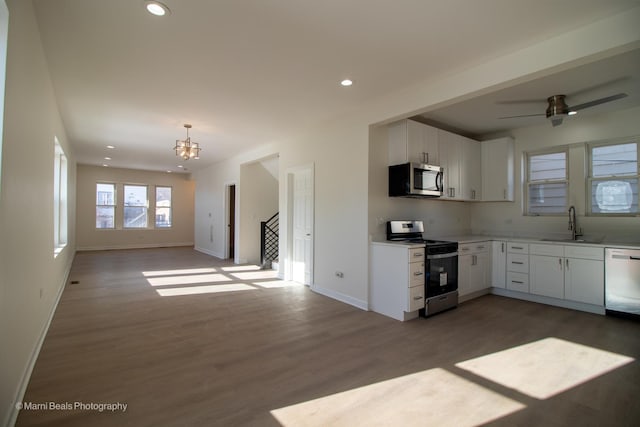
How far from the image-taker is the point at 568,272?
423cm

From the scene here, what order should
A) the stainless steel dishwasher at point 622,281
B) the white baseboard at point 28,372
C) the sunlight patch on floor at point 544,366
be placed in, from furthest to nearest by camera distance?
the stainless steel dishwasher at point 622,281, the sunlight patch on floor at point 544,366, the white baseboard at point 28,372

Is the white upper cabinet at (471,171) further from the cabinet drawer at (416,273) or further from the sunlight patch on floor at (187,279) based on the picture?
the sunlight patch on floor at (187,279)

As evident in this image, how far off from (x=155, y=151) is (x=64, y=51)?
484cm

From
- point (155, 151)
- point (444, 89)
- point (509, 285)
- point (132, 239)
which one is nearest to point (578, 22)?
point (444, 89)

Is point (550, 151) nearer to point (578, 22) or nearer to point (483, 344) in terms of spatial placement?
point (578, 22)

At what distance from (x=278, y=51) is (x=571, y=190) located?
4825 millimetres

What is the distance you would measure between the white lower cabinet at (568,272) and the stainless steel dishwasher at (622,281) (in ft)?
0.24

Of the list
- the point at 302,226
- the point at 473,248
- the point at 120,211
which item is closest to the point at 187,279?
the point at 302,226

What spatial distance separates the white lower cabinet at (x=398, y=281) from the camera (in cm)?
373

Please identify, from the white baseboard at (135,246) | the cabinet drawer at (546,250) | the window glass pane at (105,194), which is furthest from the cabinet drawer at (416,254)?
the window glass pane at (105,194)

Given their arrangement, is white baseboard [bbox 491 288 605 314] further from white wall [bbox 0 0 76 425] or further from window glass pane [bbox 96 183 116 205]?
window glass pane [bbox 96 183 116 205]

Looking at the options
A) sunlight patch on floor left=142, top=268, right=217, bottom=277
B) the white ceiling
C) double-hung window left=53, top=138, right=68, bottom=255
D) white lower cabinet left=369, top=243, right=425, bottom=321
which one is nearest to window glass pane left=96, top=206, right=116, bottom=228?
double-hung window left=53, top=138, right=68, bottom=255

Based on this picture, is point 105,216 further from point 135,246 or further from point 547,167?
point 547,167

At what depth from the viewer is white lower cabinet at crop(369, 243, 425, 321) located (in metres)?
3.73
